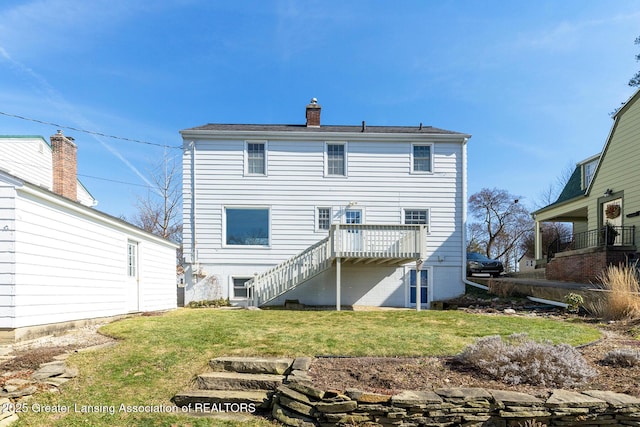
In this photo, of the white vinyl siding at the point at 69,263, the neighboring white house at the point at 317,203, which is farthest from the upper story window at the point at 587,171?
the white vinyl siding at the point at 69,263

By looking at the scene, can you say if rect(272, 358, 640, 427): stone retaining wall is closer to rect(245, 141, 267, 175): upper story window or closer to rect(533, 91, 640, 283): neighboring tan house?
rect(533, 91, 640, 283): neighboring tan house

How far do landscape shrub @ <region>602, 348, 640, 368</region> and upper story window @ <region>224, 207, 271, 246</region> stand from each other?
1095 centimetres

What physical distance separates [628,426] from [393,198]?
1117 cm

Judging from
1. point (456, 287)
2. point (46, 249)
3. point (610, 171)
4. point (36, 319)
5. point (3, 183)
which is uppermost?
point (610, 171)

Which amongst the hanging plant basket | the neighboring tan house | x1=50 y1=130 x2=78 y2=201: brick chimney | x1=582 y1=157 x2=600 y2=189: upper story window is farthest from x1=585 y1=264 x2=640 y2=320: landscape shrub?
x1=50 y1=130 x2=78 y2=201: brick chimney

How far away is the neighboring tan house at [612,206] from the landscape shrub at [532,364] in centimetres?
929

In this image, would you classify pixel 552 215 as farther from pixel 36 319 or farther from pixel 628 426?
pixel 36 319

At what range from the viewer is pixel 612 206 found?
13203 millimetres

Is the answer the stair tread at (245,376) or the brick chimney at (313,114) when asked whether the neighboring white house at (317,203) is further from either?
the stair tread at (245,376)

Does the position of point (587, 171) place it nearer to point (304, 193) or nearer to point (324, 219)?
point (324, 219)

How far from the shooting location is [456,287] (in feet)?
46.1

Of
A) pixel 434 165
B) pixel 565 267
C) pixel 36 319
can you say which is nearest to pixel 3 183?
pixel 36 319

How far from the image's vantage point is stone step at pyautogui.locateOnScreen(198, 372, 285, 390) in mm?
4289

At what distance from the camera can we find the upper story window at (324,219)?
14.1 meters
